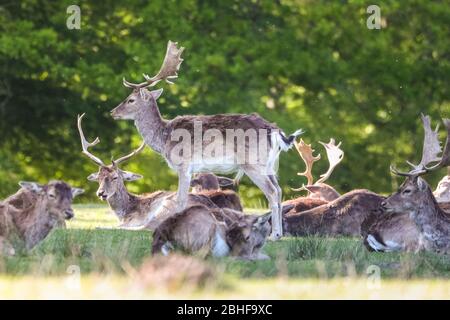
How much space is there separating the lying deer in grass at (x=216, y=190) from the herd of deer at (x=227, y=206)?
11 mm

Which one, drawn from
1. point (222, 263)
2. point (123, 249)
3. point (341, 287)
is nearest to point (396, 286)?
point (341, 287)

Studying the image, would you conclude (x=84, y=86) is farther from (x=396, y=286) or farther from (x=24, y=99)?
(x=396, y=286)

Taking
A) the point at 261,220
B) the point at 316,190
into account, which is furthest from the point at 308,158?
the point at 261,220

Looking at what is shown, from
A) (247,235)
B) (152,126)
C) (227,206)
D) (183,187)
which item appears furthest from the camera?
(152,126)

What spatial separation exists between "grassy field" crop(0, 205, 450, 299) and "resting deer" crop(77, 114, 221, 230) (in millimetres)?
2343

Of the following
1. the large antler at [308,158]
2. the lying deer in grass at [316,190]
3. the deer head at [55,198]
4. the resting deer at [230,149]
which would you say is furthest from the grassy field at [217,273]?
the large antler at [308,158]

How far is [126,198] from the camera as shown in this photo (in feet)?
43.3

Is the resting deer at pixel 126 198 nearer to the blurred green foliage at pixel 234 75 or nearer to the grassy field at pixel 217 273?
the grassy field at pixel 217 273

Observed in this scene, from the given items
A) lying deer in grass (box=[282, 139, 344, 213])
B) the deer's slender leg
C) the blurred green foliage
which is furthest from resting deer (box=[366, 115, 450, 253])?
the blurred green foliage

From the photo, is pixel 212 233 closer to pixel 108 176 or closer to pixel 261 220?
pixel 261 220

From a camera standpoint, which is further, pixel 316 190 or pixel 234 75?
pixel 234 75

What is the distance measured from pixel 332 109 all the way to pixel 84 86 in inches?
203

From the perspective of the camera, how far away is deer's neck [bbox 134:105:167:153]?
492 inches

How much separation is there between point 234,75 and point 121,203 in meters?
11.2
